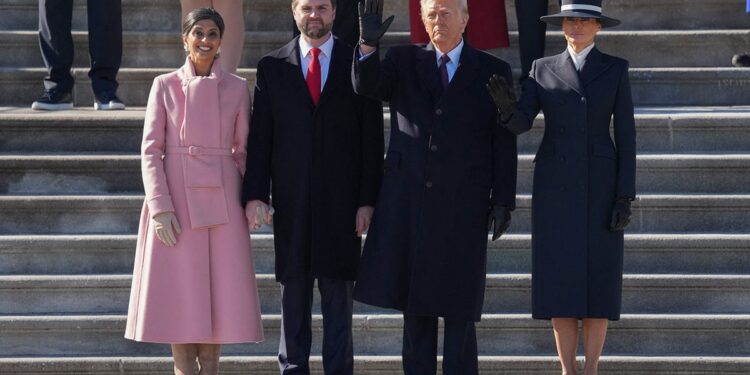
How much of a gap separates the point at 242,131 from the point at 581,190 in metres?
1.45

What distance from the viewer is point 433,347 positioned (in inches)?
248

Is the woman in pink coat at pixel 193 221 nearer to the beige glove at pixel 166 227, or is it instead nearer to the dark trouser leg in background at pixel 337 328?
the beige glove at pixel 166 227

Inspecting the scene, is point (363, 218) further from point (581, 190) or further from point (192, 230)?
point (581, 190)

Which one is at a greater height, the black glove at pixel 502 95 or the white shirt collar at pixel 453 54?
the white shirt collar at pixel 453 54

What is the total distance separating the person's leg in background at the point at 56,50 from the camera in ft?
28.0

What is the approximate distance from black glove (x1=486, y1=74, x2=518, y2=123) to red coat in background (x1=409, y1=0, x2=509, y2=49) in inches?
94.3

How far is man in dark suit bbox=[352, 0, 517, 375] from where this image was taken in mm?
6176

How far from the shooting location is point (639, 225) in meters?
7.63

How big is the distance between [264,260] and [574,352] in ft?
6.12

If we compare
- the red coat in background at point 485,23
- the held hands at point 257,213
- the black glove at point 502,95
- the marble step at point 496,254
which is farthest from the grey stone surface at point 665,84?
the black glove at point 502,95

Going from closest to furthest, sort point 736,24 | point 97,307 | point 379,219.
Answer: point 379,219, point 97,307, point 736,24

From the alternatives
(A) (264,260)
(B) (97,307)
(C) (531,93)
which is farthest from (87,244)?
(C) (531,93)

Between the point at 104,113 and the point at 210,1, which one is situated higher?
Answer: the point at 210,1

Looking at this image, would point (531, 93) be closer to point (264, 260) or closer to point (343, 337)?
point (343, 337)
